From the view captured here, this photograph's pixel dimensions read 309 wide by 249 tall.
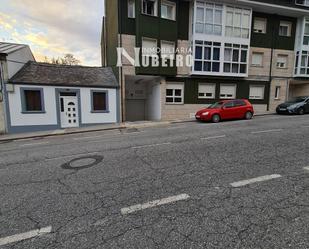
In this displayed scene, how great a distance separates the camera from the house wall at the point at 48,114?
13.5 meters

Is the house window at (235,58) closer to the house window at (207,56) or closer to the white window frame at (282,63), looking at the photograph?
the house window at (207,56)

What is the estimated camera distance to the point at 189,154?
5.86m

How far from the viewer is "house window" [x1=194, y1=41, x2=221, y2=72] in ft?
54.3

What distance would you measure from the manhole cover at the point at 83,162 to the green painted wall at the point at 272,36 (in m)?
18.7

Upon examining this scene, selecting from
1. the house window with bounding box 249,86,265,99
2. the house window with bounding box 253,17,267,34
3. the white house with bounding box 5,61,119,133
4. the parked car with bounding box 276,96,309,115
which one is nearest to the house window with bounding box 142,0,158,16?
the white house with bounding box 5,61,119,133

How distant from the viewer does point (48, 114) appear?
14367 mm

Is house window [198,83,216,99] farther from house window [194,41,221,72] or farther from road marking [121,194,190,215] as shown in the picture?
road marking [121,194,190,215]

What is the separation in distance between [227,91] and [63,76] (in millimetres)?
14534

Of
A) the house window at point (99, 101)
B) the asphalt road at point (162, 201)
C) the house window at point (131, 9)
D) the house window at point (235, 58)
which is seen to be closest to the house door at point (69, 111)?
the house window at point (99, 101)

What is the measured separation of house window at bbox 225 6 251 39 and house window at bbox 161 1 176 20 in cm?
478

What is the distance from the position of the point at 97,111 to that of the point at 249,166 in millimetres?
13019

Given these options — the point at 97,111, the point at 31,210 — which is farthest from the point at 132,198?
the point at 97,111

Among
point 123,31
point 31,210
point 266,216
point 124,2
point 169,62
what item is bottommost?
point 31,210

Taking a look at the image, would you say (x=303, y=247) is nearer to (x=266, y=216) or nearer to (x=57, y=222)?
(x=266, y=216)
